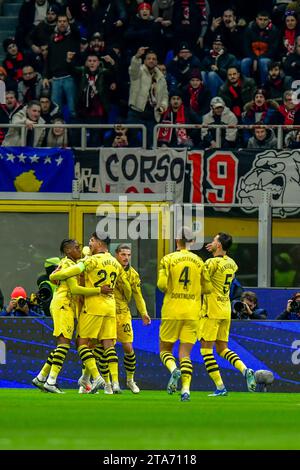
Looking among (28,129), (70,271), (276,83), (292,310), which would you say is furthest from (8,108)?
(70,271)

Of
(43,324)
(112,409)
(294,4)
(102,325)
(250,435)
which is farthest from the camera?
(294,4)

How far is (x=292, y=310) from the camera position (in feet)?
81.6

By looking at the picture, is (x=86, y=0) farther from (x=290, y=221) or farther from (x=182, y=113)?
(x=290, y=221)

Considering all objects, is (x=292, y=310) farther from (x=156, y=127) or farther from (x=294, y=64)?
(x=294, y=64)

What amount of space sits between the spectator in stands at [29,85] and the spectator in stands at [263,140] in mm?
3926

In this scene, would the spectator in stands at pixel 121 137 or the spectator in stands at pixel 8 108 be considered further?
the spectator in stands at pixel 8 108

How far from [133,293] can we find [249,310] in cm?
270

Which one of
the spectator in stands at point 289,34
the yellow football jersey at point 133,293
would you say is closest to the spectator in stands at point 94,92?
the spectator in stands at point 289,34

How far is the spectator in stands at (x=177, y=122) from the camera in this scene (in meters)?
27.7

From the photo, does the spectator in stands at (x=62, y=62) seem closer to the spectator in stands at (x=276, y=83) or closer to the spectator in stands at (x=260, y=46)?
the spectator in stands at (x=260, y=46)

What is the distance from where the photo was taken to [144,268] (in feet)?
88.3
